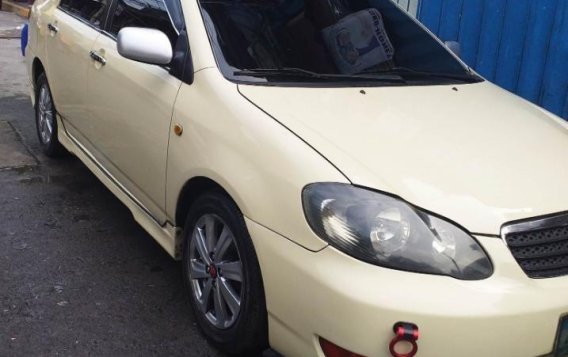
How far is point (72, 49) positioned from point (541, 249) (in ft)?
10.5

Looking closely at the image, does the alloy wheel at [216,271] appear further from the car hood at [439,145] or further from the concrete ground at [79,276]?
the car hood at [439,145]

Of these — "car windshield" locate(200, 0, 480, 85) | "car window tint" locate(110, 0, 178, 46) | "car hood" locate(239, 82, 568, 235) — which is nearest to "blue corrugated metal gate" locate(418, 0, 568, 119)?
"car windshield" locate(200, 0, 480, 85)

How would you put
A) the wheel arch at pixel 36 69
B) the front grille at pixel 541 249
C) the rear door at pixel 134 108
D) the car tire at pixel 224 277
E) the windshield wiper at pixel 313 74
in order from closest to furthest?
the front grille at pixel 541 249 → the car tire at pixel 224 277 → the windshield wiper at pixel 313 74 → the rear door at pixel 134 108 → the wheel arch at pixel 36 69

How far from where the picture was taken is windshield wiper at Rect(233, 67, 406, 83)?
2877mm

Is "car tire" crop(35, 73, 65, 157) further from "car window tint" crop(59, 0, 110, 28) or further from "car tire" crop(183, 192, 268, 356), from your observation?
"car tire" crop(183, 192, 268, 356)

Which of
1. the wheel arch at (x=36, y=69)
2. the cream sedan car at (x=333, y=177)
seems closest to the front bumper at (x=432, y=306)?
the cream sedan car at (x=333, y=177)

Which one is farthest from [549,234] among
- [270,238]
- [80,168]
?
[80,168]

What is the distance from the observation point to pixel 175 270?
359 centimetres

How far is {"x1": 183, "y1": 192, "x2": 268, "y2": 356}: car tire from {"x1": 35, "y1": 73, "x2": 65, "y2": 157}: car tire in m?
2.44

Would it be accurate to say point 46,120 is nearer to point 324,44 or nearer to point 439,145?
point 324,44

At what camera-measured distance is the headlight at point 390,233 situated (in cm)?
210

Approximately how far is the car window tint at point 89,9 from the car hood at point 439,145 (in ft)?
5.71

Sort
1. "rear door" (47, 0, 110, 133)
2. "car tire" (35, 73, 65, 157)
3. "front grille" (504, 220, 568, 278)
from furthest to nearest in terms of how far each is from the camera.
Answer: "car tire" (35, 73, 65, 157) < "rear door" (47, 0, 110, 133) < "front grille" (504, 220, 568, 278)

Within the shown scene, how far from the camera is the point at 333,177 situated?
2.21 m
